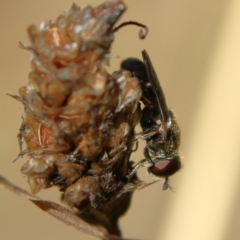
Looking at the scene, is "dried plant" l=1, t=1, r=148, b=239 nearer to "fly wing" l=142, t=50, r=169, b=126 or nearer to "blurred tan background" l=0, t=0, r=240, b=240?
"fly wing" l=142, t=50, r=169, b=126

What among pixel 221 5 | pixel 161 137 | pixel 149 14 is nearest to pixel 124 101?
pixel 161 137

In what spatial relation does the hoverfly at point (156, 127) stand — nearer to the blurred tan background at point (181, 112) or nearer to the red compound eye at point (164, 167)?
the red compound eye at point (164, 167)

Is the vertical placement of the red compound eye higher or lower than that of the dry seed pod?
lower

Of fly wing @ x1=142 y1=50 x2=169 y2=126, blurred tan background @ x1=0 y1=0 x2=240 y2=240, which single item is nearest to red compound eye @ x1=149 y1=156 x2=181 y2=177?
fly wing @ x1=142 y1=50 x2=169 y2=126

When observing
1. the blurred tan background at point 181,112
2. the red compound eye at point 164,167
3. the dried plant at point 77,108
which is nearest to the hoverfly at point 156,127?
the red compound eye at point 164,167

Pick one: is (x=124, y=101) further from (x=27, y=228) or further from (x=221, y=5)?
(x=221, y=5)

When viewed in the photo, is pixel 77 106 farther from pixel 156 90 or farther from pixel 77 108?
pixel 156 90

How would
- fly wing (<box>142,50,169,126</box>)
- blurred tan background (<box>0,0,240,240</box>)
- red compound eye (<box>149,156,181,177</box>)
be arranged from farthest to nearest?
1. blurred tan background (<box>0,0,240,240</box>)
2. red compound eye (<box>149,156,181,177</box>)
3. fly wing (<box>142,50,169,126</box>)
